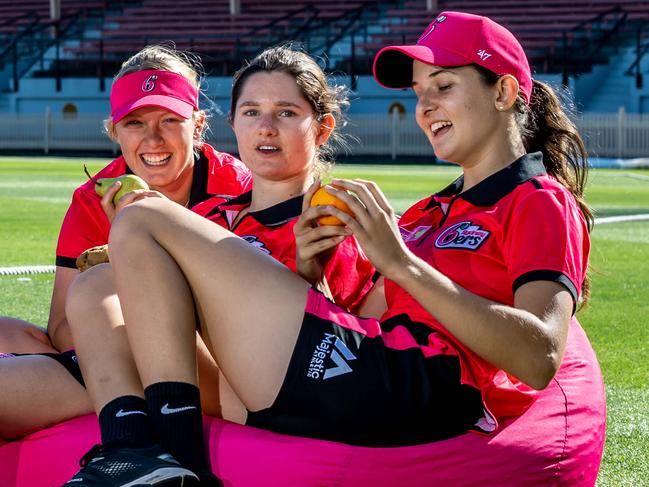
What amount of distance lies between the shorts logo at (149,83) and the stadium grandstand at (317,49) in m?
22.1

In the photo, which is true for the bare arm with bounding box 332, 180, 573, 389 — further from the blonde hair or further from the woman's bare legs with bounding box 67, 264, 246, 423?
the blonde hair

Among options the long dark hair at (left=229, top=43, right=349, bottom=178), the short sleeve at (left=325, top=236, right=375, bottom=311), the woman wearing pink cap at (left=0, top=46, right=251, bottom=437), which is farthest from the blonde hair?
the short sleeve at (left=325, top=236, right=375, bottom=311)

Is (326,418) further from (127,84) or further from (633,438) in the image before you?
(127,84)

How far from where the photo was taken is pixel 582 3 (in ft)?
106

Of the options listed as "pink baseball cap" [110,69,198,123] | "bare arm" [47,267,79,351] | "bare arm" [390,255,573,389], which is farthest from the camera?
"pink baseball cap" [110,69,198,123]

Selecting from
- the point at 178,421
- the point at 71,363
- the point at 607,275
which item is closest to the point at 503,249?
the point at 178,421

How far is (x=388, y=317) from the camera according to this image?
327cm

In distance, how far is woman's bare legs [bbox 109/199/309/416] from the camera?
2.96 metres

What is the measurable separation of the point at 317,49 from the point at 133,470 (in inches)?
1180

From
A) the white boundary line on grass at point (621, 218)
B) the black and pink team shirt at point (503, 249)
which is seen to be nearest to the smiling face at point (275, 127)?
the black and pink team shirt at point (503, 249)

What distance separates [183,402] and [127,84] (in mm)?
2013

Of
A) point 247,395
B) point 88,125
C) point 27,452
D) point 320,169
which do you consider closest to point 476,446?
point 247,395

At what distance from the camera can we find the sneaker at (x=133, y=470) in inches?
105

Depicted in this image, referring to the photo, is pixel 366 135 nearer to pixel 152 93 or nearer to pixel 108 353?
pixel 152 93
